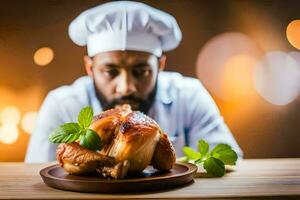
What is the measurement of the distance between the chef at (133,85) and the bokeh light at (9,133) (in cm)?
7

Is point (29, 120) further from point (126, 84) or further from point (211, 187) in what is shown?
point (211, 187)

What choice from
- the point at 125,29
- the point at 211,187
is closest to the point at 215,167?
the point at 211,187

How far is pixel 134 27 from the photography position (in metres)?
1.73

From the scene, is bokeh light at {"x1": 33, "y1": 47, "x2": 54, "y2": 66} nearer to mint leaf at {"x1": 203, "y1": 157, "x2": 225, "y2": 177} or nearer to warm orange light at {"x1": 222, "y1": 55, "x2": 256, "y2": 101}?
warm orange light at {"x1": 222, "y1": 55, "x2": 256, "y2": 101}

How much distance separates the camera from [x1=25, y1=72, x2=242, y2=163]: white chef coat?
178cm

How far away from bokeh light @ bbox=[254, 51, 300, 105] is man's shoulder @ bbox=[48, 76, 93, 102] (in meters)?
0.62

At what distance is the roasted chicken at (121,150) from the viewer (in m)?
1.06

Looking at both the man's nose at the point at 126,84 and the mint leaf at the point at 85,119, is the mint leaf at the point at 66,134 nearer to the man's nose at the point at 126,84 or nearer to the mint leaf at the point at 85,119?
the mint leaf at the point at 85,119

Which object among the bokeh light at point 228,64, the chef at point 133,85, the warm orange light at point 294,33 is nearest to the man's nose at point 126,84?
the chef at point 133,85

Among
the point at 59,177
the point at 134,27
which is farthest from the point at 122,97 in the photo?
the point at 59,177

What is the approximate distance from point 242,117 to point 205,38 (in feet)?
1.04

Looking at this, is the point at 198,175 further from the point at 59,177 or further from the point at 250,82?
the point at 250,82

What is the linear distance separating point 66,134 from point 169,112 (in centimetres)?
74

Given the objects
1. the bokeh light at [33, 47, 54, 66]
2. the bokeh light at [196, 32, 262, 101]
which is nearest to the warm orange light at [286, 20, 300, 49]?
the bokeh light at [196, 32, 262, 101]
